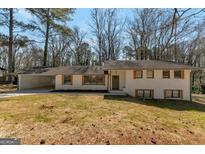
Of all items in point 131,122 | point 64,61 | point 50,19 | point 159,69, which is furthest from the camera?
point 64,61

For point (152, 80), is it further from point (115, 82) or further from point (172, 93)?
point (115, 82)

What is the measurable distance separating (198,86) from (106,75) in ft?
57.9

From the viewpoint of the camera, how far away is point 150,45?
33.6m

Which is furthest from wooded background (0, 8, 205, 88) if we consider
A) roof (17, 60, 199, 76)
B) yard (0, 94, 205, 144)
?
yard (0, 94, 205, 144)

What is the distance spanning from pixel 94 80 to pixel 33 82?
793cm

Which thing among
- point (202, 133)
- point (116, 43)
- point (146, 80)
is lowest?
point (202, 133)

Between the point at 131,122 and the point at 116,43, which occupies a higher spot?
the point at 116,43

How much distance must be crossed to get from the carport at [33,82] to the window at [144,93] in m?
11.0

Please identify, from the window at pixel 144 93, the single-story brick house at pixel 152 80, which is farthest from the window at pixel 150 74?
the window at pixel 144 93

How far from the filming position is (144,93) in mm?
19391

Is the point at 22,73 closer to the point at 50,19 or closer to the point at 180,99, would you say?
the point at 50,19

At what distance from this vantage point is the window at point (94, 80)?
73.1ft

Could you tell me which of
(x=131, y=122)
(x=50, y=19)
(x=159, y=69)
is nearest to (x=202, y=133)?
(x=131, y=122)

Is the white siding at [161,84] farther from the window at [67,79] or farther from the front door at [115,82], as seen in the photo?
the window at [67,79]
